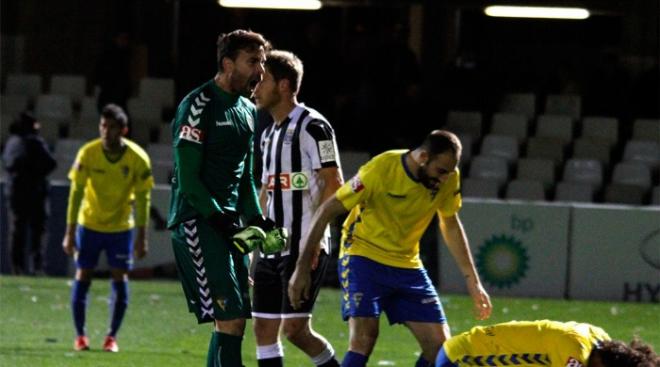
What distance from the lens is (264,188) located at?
950 centimetres

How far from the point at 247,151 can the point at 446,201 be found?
1408 mm

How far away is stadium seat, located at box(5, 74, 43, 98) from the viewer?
77.4 ft

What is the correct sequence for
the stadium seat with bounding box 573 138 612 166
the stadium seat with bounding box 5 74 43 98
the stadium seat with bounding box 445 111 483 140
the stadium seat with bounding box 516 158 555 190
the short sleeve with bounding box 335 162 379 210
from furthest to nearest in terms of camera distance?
the stadium seat with bounding box 5 74 43 98 → the stadium seat with bounding box 445 111 483 140 → the stadium seat with bounding box 573 138 612 166 → the stadium seat with bounding box 516 158 555 190 → the short sleeve with bounding box 335 162 379 210

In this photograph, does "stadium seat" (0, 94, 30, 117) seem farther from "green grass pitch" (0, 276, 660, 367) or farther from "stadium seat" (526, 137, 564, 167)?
"stadium seat" (526, 137, 564, 167)

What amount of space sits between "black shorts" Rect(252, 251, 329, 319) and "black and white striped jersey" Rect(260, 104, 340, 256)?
0.30ft

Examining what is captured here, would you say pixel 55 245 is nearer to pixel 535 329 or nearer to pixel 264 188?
pixel 264 188

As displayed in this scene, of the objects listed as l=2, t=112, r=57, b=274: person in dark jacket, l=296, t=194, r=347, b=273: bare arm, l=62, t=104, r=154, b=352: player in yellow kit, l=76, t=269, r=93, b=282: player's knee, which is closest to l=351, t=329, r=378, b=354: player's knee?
l=296, t=194, r=347, b=273: bare arm

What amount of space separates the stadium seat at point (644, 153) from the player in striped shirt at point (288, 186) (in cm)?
1239

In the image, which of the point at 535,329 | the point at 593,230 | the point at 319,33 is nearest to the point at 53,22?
the point at 319,33

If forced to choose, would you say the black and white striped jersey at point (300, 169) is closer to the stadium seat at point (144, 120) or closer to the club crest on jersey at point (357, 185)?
the club crest on jersey at point (357, 185)

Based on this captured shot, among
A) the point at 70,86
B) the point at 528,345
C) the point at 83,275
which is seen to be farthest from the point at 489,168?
the point at 528,345

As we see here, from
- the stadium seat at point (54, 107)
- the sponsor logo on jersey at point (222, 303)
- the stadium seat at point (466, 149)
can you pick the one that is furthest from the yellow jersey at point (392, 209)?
the stadium seat at point (54, 107)

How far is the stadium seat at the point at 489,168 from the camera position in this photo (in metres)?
20.8

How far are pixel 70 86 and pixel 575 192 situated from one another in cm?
742
